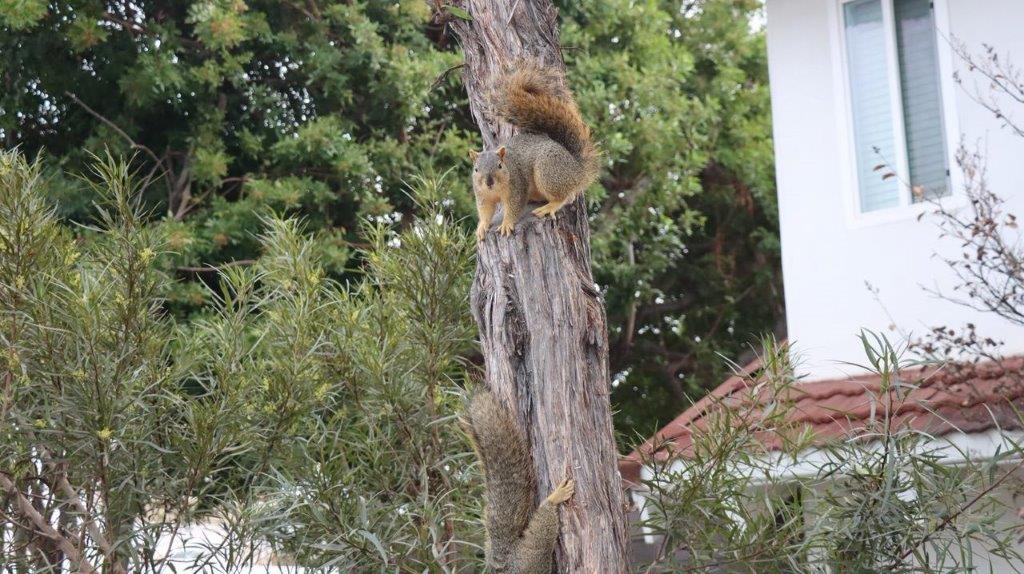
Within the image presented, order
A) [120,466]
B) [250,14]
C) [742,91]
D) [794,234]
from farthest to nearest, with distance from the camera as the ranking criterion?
1. [742,91]
2. [250,14]
3. [794,234]
4. [120,466]

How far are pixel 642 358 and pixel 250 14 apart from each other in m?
5.57

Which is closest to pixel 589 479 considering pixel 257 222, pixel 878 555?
pixel 878 555

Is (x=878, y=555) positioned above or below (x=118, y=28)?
below

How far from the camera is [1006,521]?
5879 millimetres

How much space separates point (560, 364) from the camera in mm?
3553

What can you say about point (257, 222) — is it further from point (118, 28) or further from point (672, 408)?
point (672, 408)

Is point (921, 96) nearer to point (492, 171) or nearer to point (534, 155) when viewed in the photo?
point (534, 155)

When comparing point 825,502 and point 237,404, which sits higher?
point 237,404

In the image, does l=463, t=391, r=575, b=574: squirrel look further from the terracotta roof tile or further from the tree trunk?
the terracotta roof tile

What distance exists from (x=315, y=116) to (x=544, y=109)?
199 inches

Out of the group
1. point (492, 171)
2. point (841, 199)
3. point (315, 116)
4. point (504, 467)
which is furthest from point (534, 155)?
point (315, 116)

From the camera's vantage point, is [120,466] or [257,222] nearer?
[120,466]

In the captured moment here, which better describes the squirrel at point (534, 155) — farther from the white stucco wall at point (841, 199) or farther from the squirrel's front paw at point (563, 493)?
the white stucco wall at point (841, 199)

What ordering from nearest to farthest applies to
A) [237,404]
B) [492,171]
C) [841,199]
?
[492,171]
[237,404]
[841,199]
